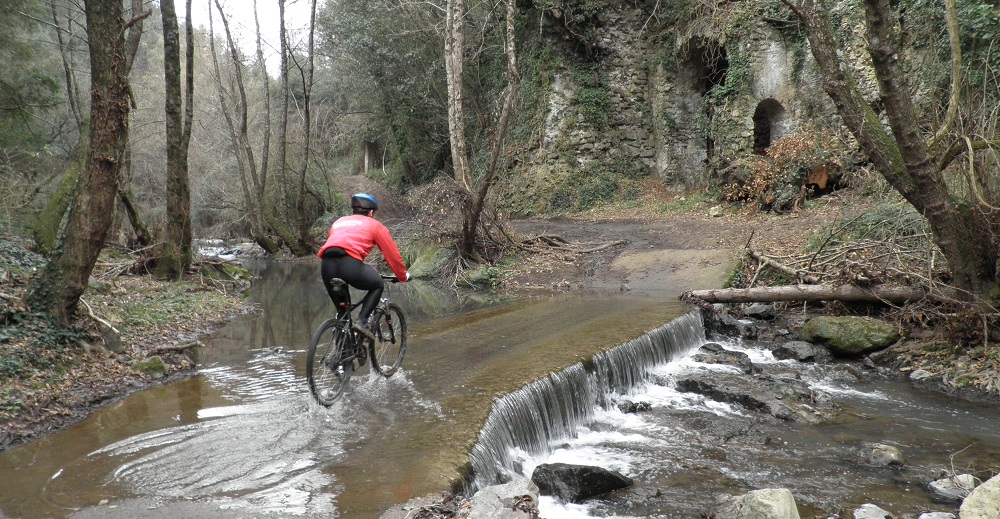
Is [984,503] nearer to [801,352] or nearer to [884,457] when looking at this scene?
[884,457]

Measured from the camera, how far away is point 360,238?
6.20 metres

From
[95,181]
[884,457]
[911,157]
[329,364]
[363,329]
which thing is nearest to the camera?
[884,457]

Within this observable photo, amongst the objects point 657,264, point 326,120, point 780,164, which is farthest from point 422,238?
point 326,120

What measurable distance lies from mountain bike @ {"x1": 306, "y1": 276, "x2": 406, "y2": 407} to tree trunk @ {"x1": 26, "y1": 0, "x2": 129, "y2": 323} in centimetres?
328

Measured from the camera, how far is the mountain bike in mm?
5867

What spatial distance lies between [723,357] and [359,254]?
610cm

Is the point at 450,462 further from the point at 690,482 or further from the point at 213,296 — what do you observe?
the point at 213,296

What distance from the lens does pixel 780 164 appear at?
1767 cm

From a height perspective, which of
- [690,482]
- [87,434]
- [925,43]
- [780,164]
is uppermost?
[925,43]

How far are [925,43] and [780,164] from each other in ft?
14.4

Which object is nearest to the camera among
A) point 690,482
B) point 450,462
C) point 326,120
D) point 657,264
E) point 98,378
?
point 450,462

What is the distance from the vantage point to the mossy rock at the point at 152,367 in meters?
7.48

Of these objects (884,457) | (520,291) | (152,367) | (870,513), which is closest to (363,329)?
(152,367)

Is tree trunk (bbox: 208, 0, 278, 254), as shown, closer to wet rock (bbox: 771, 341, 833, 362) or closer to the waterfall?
the waterfall
